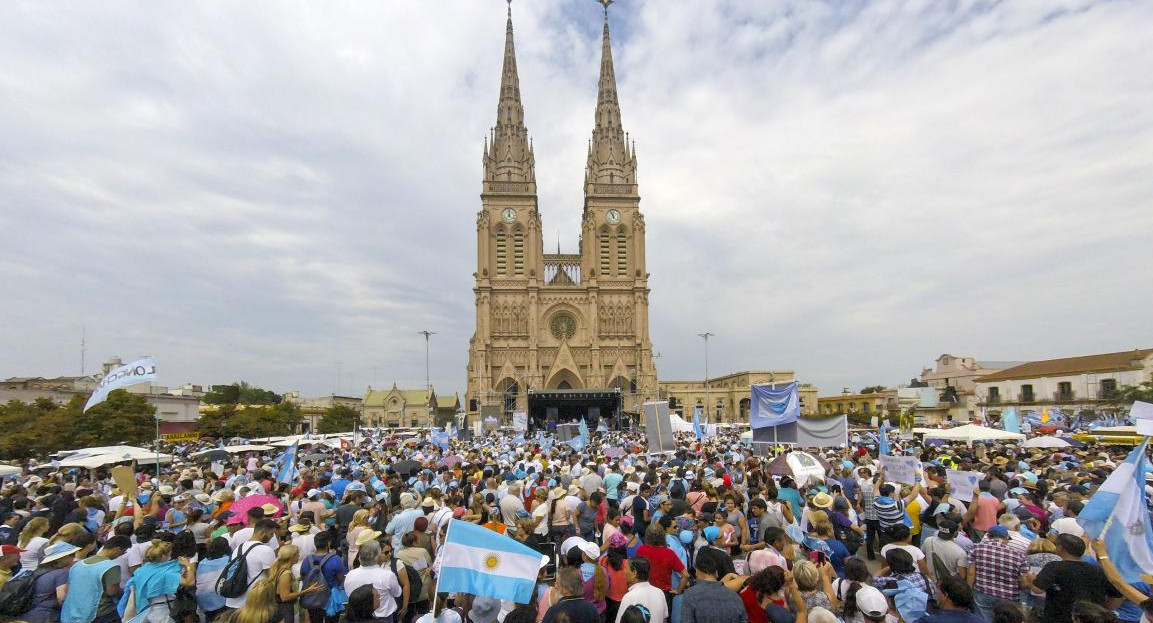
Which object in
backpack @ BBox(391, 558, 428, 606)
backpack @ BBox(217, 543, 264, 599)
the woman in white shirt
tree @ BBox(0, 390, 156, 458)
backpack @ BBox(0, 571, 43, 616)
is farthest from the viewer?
tree @ BBox(0, 390, 156, 458)

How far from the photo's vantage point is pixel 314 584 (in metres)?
5.63

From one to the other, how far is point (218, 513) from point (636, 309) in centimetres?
5895

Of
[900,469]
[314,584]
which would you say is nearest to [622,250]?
[900,469]

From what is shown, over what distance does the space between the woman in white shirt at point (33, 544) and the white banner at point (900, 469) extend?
11509mm

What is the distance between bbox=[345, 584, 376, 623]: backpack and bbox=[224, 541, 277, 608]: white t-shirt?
1.22 metres

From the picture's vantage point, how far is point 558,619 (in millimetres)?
4000

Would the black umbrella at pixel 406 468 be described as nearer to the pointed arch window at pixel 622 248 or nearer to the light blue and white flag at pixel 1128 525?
the light blue and white flag at pixel 1128 525

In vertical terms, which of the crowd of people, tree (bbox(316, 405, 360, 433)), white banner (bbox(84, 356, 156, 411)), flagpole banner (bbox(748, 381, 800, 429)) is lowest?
tree (bbox(316, 405, 360, 433))

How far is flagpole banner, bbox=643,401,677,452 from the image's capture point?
16.8 m

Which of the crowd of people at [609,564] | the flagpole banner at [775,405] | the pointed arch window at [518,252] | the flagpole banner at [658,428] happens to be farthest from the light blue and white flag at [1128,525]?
the pointed arch window at [518,252]

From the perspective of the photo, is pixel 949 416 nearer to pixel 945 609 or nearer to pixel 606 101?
pixel 606 101

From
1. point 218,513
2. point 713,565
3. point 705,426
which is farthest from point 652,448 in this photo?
point 705,426

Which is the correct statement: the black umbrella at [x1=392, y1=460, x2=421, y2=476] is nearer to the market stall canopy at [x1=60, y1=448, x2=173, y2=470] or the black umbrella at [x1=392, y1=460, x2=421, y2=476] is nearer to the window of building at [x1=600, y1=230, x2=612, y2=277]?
the market stall canopy at [x1=60, y1=448, x2=173, y2=470]

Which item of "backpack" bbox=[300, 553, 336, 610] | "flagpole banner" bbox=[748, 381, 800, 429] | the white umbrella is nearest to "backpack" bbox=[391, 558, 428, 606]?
"backpack" bbox=[300, 553, 336, 610]
